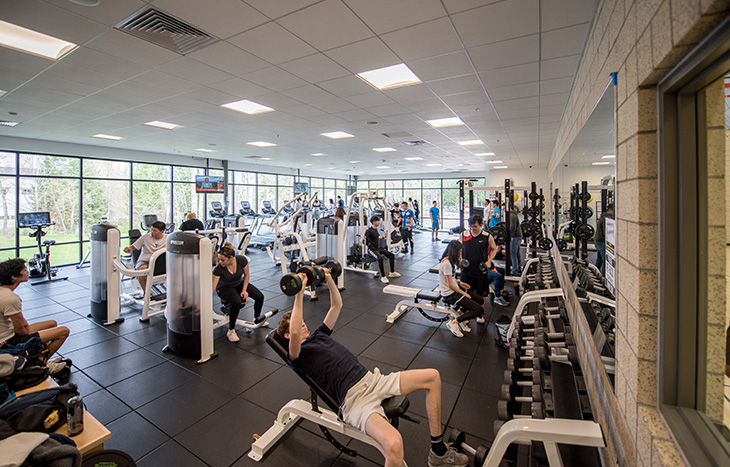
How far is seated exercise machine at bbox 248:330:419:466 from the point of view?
6.27 feet

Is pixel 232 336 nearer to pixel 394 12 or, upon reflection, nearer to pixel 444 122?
pixel 394 12

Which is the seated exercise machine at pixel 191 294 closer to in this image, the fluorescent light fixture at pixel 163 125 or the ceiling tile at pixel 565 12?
the ceiling tile at pixel 565 12

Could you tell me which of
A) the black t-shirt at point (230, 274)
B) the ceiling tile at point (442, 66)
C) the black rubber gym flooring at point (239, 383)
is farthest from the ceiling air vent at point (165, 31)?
the black rubber gym flooring at point (239, 383)

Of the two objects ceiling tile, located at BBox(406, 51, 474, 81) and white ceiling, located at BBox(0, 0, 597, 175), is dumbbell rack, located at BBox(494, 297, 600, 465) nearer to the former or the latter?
white ceiling, located at BBox(0, 0, 597, 175)

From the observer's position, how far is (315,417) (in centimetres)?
219

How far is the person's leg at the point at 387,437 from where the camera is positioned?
1.68 metres

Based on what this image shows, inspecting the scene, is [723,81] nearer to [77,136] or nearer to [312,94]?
[312,94]

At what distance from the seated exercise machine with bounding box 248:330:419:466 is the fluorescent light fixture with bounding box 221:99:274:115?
4.15 m

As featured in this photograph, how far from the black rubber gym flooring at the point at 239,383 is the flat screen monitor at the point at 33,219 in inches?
104

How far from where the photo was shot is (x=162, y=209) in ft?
35.6

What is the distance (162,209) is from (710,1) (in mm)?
12731

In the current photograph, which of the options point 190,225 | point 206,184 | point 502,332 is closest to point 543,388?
point 502,332

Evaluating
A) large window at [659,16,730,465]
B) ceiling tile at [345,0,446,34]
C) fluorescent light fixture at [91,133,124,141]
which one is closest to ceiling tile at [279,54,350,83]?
ceiling tile at [345,0,446,34]

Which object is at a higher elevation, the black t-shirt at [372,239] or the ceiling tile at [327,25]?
the ceiling tile at [327,25]
